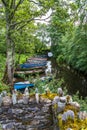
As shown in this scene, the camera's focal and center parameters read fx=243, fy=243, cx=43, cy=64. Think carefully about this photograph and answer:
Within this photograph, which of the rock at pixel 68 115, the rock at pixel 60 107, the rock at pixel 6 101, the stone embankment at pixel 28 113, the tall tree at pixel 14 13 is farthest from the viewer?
the tall tree at pixel 14 13

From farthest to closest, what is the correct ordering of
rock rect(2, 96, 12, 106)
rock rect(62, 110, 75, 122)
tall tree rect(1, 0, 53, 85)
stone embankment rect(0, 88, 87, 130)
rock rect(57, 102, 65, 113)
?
tall tree rect(1, 0, 53, 85), rock rect(2, 96, 12, 106), stone embankment rect(0, 88, 87, 130), rock rect(57, 102, 65, 113), rock rect(62, 110, 75, 122)

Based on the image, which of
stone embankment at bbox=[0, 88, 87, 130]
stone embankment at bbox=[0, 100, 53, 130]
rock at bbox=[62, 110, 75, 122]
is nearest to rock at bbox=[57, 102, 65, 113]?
stone embankment at bbox=[0, 88, 87, 130]

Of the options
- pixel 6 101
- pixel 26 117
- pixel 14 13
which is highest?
pixel 14 13

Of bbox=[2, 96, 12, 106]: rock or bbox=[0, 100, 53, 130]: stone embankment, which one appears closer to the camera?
bbox=[0, 100, 53, 130]: stone embankment

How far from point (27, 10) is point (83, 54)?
11933 millimetres

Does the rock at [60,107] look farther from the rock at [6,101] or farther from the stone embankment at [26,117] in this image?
the rock at [6,101]

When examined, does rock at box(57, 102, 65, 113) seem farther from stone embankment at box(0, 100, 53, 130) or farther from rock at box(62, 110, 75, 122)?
stone embankment at box(0, 100, 53, 130)

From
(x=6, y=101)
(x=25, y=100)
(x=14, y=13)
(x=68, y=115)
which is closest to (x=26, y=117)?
(x=25, y=100)

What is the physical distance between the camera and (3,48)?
20250 millimetres

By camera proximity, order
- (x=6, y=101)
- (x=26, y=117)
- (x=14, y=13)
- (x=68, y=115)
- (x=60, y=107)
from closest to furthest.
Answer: (x=68, y=115), (x=60, y=107), (x=26, y=117), (x=6, y=101), (x=14, y=13)

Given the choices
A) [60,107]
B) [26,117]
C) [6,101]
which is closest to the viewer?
[60,107]

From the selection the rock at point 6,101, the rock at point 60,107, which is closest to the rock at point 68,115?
the rock at point 60,107

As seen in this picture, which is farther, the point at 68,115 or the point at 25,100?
the point at 25,100

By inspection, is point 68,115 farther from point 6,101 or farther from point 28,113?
point 6,101
